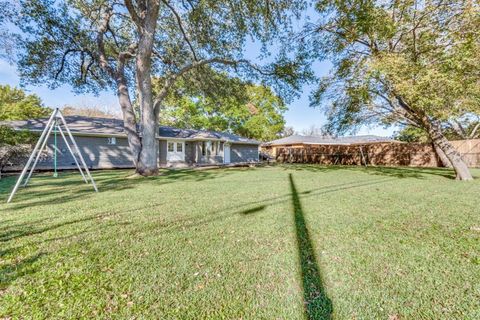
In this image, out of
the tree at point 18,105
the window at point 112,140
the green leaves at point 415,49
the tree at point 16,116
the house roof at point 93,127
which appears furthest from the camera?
Result: the tree at point 18,105

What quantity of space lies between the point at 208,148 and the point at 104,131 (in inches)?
318

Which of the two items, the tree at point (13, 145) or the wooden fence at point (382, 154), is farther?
the wooden fence at point (382, 154)

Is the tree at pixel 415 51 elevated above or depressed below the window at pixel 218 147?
above

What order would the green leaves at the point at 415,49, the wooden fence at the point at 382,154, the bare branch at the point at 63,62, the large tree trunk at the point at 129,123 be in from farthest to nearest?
the wooden fence at the point at 382,154, the bare branch at the point at 63,62, the large tree trunk at the point at 129,123, the green leaves at the point at 415,49

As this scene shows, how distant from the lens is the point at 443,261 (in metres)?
2.65

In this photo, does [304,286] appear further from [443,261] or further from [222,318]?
[443,261]

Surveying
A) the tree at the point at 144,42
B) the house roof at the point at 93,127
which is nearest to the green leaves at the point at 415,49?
the tree at the point at 144,42

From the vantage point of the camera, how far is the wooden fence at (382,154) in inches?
639

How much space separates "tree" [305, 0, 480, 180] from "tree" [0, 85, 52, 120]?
26709mm

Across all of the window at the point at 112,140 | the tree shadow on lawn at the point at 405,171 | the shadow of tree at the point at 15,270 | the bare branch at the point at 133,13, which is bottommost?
the shadow of tree at the point at 15,270

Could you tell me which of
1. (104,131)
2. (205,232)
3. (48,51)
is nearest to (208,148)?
(104,131)

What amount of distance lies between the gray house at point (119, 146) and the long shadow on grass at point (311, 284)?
15082 millimetres

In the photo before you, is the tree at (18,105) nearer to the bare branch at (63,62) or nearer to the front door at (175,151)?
the bare branch at (63,62)

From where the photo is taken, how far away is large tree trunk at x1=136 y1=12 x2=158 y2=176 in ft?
31.6
